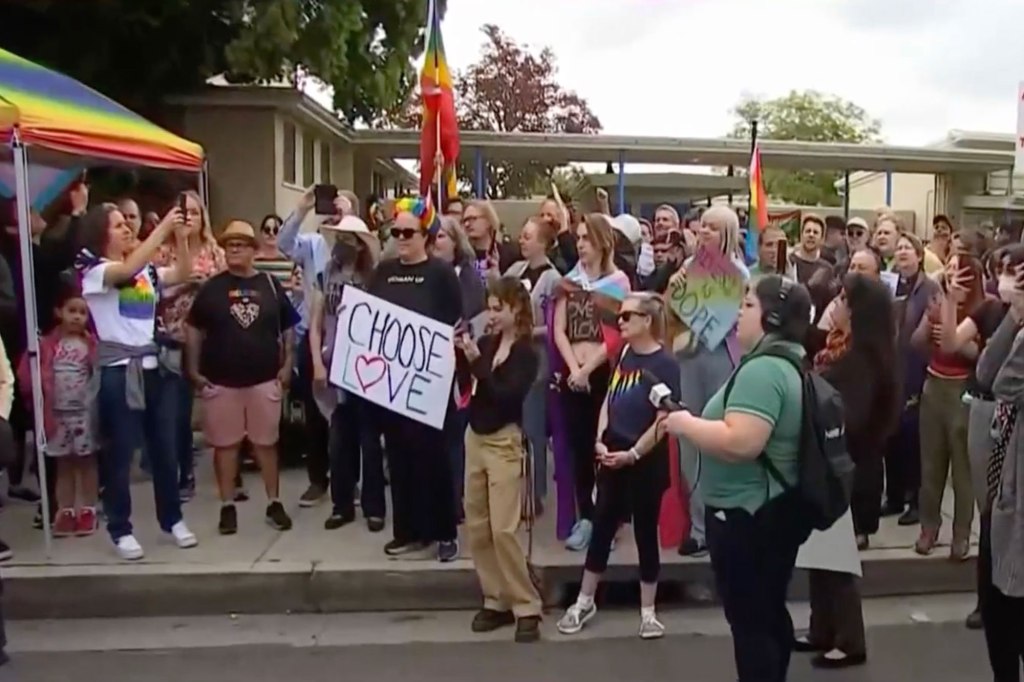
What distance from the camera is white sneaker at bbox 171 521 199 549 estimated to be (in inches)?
242

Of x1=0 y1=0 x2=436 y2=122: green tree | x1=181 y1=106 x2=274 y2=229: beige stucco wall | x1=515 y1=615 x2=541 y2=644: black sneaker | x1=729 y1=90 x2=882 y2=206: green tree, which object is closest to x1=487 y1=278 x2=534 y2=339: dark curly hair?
x1=515 y1=615 x2=541 y2=644: black sneaker

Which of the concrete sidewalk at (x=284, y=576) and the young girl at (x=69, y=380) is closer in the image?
the concrete sidewalk at (x=284, y=576)

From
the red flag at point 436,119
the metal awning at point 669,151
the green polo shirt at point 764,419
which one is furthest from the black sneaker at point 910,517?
the metal awning at point 669,151

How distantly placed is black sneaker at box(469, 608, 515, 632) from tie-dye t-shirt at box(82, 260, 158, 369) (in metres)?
2.37

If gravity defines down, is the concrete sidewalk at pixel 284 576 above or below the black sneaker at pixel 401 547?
below

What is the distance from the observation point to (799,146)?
21.6m

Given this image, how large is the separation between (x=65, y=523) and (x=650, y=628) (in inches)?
143

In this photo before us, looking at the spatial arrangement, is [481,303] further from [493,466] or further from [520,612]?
[520,612]

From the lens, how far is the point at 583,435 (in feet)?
20.5

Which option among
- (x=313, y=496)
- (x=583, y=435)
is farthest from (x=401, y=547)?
(x=313, y=496)

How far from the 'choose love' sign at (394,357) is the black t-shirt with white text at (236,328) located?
1.57 feet

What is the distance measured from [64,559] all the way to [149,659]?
3.92 feet

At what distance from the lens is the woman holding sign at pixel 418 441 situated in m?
5.90

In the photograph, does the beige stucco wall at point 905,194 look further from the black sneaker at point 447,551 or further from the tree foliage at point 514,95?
the black sneaker at point 447,551
